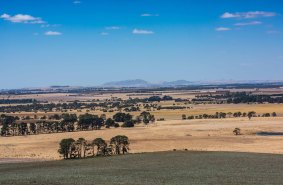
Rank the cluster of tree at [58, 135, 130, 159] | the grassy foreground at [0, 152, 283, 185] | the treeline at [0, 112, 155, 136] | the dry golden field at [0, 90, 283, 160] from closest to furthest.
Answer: the grassy foreground at [0, 152, 283, 185] → the cluster of tree at [58, 135, 130, 159] → the dry golden field at [0, 90, 283, 160] → the treeline at [0, 112, 155, 136]

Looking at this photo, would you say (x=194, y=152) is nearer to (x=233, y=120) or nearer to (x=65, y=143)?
(x=65, y=143)

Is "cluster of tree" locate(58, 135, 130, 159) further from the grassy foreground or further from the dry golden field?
the grassy foreground

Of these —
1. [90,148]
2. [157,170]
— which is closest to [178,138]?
[90,148]

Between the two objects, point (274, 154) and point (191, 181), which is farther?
point (274, 154)

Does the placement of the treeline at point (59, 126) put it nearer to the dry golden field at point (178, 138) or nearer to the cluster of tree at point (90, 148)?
the dry golden field at point (178, 138)

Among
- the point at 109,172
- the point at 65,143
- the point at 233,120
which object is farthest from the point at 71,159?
the point at 233,120

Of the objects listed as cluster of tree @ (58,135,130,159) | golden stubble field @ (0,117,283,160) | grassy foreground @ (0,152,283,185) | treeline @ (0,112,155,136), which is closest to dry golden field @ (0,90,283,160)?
golden stubble field @ (0,117,283,160)

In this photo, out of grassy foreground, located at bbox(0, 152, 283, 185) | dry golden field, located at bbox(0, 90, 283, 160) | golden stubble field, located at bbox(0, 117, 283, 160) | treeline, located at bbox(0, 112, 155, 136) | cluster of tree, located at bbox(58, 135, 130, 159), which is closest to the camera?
grassy foreground, located at bbox(0, 152, 283, 185)
